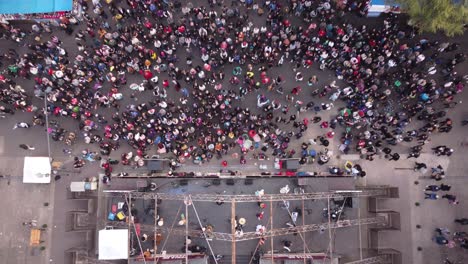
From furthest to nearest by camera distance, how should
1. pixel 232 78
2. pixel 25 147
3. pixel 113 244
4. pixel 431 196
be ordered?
pixel 25 147 < pixel 431 196 < pixel 232 78 < pixel 113 244

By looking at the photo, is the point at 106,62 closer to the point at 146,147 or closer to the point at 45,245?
the point at 146,147

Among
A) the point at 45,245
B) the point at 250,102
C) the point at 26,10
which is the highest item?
the point at 26,10

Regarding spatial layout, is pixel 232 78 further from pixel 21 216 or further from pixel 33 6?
pixel 21 216

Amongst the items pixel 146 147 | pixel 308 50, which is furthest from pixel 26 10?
pixel 308 50

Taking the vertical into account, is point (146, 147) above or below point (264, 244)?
above

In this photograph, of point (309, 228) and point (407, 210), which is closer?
point (309, 228)

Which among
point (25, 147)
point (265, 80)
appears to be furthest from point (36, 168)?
point (265, 80)

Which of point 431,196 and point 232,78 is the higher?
point 232,78
